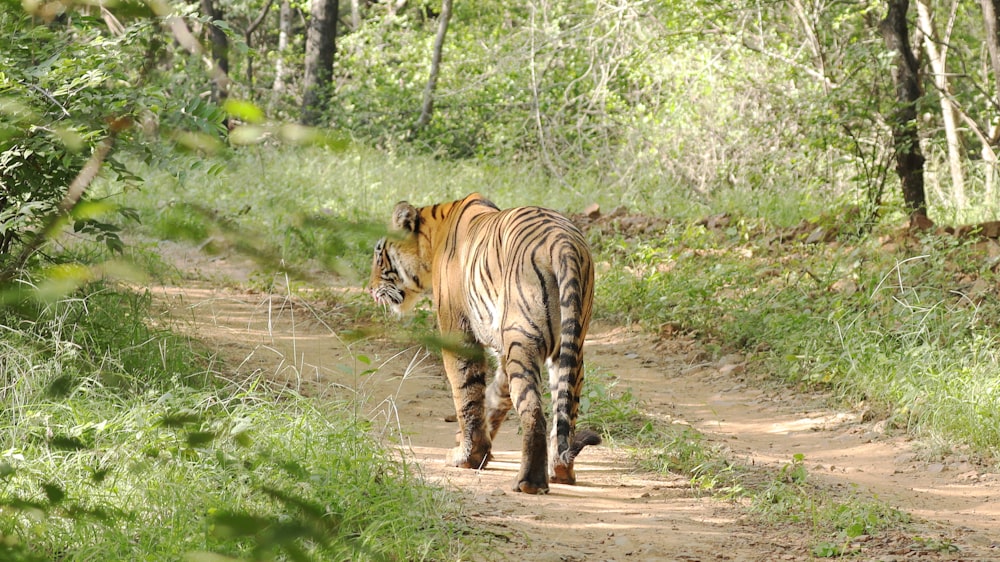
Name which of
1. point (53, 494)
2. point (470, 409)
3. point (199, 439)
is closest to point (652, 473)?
point (470, 409)

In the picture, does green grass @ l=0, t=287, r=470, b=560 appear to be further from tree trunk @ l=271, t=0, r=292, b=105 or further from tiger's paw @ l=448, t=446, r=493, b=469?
tree trunk @ l=271, t=0, r=292, b=105

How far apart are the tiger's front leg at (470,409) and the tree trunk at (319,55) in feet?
42.7

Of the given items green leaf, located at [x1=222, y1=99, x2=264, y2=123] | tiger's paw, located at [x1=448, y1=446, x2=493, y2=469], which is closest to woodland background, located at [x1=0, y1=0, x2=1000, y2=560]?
green leaf, located at [x1=222, y1=99, x2=264, y2=123]

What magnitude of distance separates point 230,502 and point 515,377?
1633 mm

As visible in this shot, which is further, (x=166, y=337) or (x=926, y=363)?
(x=926, y=363)

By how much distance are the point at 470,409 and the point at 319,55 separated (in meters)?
13.9

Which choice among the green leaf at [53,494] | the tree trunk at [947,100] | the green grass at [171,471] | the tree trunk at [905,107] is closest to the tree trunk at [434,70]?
the tree trunk at [947,100]

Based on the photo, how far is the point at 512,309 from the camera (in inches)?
203

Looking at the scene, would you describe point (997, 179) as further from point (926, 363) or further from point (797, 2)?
point (926, 363)

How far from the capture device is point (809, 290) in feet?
29.7

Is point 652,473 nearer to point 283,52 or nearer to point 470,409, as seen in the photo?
point 470,409

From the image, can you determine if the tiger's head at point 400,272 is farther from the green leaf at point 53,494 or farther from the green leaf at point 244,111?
the green leaf at point 244,111

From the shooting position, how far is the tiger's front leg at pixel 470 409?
5.52 meters

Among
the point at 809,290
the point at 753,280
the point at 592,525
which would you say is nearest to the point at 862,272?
the point at 809,290
